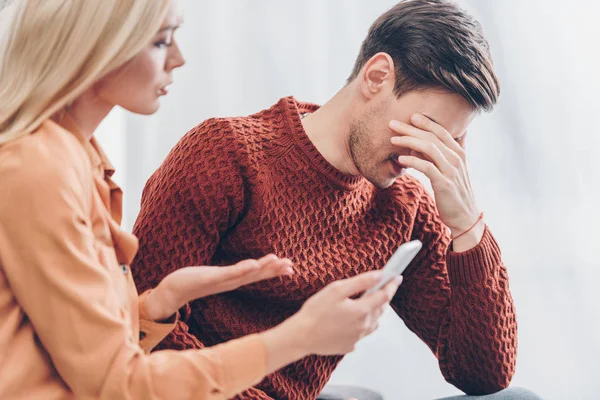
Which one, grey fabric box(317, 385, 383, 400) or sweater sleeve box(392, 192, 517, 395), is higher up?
sweater sleeve box(392, 192, 517, 395)

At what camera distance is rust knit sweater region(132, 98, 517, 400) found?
4.19 feet

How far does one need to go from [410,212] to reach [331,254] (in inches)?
7.5

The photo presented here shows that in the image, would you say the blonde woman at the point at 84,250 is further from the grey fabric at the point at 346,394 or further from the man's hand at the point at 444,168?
the grey fabric at the point at 346,394

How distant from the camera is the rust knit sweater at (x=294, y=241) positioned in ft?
4.19

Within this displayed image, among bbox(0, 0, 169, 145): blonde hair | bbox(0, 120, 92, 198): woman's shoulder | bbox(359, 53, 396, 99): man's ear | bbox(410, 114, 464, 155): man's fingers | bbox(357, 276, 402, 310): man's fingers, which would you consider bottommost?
bbox(357, 276, 402, 310): man's fingers

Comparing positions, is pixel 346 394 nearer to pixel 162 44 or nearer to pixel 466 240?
pixel 466 240

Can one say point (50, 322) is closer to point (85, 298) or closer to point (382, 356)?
point (85, 298)

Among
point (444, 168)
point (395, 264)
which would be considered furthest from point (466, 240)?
point (395, 264)

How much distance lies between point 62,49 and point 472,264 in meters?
0.84

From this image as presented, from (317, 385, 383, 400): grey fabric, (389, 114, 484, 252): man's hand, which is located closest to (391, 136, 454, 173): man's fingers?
(389, 114, 484, 252): man's hand

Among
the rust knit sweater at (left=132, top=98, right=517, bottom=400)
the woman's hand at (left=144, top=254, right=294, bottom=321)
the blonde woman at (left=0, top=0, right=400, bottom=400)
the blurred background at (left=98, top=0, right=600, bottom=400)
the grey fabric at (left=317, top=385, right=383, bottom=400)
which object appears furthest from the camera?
the blurred background at (left=98, top=0, right=600, bottom=400)

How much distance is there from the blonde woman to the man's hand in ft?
1.57

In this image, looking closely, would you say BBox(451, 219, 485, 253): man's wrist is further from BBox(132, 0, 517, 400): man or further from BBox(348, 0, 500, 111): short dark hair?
BBox(348, 0, 500, 111): short dark hair

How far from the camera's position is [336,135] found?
1.39 meters
